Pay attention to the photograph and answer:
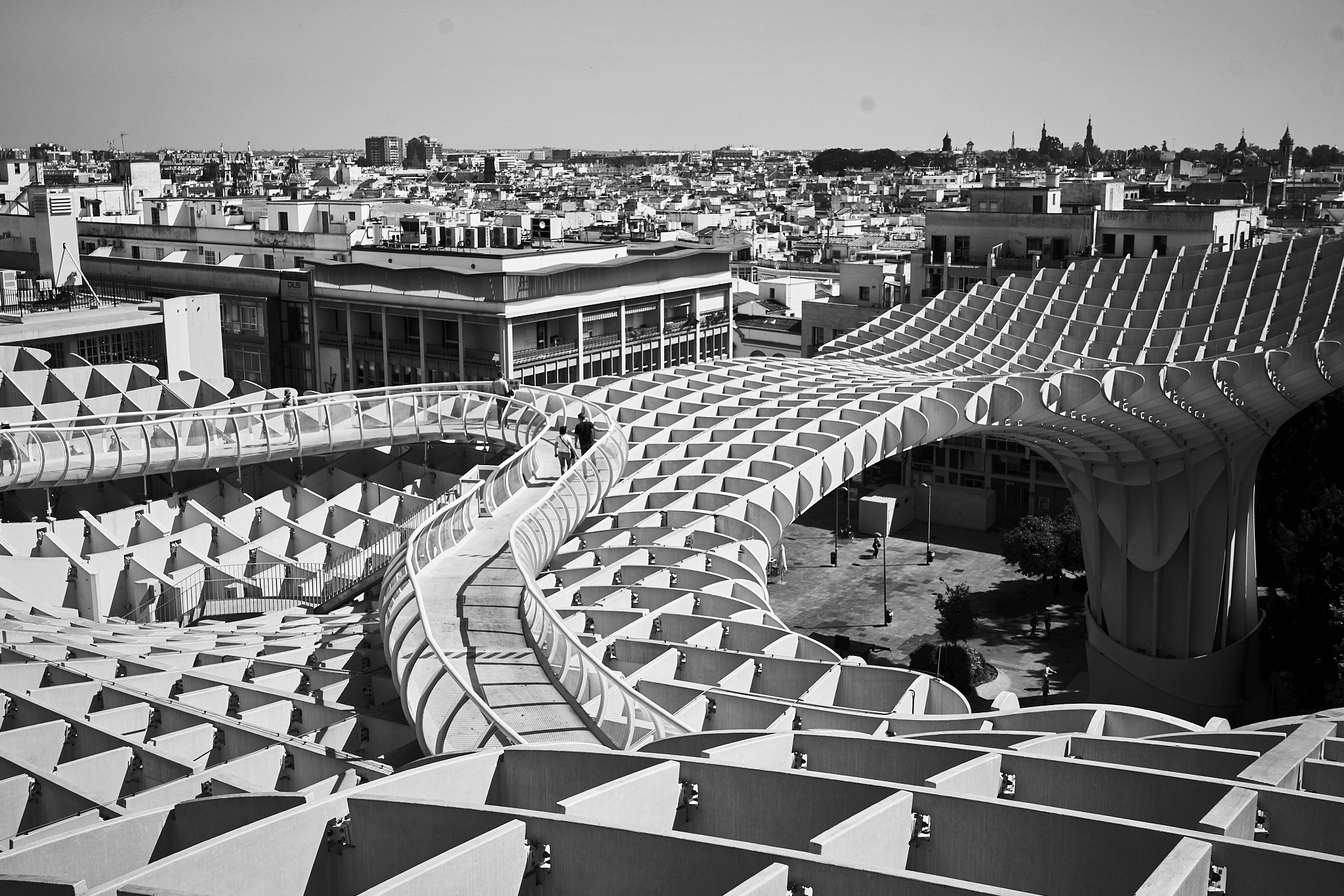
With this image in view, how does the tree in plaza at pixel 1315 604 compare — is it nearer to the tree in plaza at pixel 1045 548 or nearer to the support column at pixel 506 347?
the tree in plaza at pixel 1045 548

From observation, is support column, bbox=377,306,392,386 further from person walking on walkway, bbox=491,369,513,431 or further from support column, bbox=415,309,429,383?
person walking on walkway, bbox=491,369,513,431

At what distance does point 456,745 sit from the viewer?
14023mm

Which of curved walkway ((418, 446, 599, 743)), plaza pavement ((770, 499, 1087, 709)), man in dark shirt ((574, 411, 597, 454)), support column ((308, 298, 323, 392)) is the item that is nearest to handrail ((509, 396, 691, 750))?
curved walkway ((418, 446, 599, 743))

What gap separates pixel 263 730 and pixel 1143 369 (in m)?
26.1

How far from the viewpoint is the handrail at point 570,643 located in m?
14.9

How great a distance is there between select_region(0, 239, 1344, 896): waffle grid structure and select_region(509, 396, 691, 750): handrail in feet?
0.23

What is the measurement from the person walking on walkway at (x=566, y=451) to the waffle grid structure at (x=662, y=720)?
0.27m

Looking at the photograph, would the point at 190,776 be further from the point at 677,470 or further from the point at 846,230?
the point at 846,230

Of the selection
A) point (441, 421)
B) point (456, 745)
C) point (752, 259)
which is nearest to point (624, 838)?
point (456, 745)

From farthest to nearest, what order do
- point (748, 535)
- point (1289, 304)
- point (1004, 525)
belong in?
point (1004, 525) → point (1289, 304) → point (748, 535)

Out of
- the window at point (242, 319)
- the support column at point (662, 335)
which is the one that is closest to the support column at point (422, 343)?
the window at point (242, 319)

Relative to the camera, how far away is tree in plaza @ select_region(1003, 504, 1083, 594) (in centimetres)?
5188

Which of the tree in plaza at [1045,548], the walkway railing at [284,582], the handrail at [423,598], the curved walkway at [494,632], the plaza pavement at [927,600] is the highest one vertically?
the handrail at [423,598]

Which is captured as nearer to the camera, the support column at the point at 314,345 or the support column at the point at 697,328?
the support column at the point at 314,345
